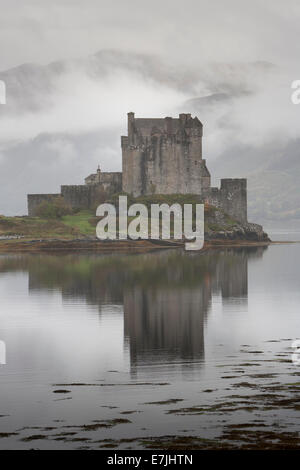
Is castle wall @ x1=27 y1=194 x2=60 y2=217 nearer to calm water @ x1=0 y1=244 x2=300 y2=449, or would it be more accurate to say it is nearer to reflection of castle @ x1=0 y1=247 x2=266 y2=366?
reflection of castle @ x1=0 y1=247 x2=266 y2=366

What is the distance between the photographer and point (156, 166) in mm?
87250

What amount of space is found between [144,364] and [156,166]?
6949 centimetres

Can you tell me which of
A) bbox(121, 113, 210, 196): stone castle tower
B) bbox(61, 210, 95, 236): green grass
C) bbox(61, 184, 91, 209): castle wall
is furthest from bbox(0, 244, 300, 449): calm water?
bbox(61, 184, 91, 209): castle wall

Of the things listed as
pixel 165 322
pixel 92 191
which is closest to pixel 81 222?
pixel 92 191

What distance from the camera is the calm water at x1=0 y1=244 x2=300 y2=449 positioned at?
45.0 ft

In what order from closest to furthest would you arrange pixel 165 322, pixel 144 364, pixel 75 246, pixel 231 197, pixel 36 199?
pixel 144 364 → pixel 165 322 → pixel 75 246 → pixel 231 197 → pixel 36 199

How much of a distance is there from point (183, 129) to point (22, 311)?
200 feet

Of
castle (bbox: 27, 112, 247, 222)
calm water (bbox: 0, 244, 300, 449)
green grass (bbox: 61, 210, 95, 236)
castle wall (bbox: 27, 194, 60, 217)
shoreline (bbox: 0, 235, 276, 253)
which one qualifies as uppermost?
castle (bbox: 27, 112, 247, 222)

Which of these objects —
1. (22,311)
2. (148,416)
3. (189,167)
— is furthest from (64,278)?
(189,167)

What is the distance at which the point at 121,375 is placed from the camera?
689 inches

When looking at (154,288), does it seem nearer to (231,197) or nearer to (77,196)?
(77,196)

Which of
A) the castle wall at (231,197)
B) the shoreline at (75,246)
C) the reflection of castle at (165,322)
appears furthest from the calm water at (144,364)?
the castle wall at (231,197)

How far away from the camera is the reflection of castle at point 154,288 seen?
21.6m

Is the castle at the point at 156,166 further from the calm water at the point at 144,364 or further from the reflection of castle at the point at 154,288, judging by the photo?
the calm water at the point at 144,364
